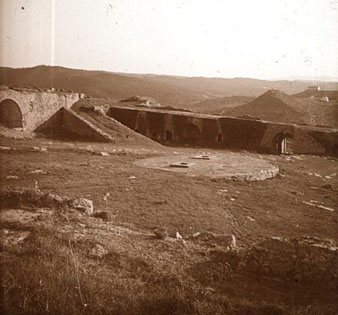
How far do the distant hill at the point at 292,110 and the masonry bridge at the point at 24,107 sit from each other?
1313 centimetres

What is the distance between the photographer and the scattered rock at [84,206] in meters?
7.49

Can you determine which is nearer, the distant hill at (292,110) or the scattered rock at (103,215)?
the scattered rock at (103,215)

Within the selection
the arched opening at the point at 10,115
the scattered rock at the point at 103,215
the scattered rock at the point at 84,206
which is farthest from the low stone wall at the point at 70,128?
the scattered rock at the point at 103,215

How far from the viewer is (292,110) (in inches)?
1114

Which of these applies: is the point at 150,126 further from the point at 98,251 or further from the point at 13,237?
the point at 98,251

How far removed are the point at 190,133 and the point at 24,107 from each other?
951 centimetres

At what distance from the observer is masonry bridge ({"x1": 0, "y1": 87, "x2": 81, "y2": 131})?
1671cm

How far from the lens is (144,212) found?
8070 mm

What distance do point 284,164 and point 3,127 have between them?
11.8 metres

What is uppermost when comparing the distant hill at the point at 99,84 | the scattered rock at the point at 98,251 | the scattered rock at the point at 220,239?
the distant hill at the point at 99,84

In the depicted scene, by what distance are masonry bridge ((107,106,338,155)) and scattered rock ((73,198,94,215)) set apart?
14.0 m

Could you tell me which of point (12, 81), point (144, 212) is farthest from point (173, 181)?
point (12, 81)

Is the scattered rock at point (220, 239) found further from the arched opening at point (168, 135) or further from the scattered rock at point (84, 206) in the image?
the arched opening at point (168, 135)

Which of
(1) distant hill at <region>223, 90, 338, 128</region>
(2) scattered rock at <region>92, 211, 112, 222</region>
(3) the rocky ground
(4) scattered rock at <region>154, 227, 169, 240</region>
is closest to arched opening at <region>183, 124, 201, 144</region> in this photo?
(1) distant hill at <region>223, 90, 338, 128</region>
